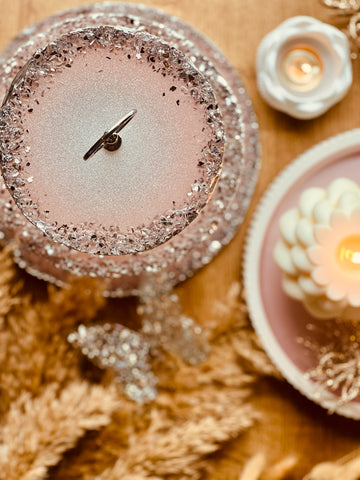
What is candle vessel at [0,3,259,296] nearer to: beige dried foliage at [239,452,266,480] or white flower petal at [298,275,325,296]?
white flower petal at [298,275,325,296]

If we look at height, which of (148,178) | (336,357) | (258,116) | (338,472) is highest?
(258,116)

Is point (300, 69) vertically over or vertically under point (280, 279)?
over

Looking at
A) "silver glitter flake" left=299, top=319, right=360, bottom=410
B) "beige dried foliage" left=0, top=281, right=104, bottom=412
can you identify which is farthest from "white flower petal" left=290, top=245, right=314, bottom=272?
"beige dried foliage" left=0, top=281, right=104, bottom=412

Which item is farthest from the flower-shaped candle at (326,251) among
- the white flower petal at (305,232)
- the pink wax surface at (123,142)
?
the pink wax surface at (123,142)

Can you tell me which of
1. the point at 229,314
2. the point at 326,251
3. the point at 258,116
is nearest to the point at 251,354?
the point at 229,314

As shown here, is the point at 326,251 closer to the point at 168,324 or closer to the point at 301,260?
the point at 301,260

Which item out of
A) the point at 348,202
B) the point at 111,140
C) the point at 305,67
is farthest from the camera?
the point at 305,67
